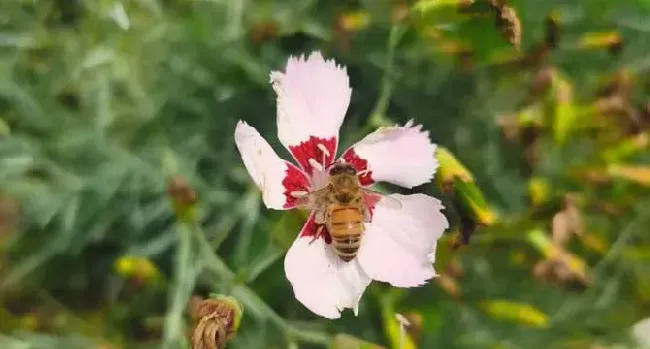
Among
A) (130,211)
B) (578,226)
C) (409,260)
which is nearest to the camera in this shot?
(409,260)

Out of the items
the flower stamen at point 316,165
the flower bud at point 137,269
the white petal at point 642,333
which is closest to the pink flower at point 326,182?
the flower stamen at point 316,165

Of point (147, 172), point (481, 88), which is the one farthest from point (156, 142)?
point (481, 88)

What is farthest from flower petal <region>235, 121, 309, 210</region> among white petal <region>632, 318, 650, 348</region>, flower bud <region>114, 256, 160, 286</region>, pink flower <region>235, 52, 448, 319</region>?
white petal <region>632, 318, 650, 348</region>

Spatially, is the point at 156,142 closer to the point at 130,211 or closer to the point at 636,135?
the point at 130,211

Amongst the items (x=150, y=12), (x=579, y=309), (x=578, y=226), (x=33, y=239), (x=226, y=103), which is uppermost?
(x=150, y=12)

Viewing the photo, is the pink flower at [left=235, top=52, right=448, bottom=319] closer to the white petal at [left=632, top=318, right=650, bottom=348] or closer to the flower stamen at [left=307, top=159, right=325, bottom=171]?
the flower stamen at [left=307, top=159, right=325, bottom=171]

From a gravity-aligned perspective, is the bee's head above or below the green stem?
above

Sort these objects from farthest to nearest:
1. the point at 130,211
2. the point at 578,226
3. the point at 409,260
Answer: the point at 130,211 < the point at 578,226 < the point at 409,260

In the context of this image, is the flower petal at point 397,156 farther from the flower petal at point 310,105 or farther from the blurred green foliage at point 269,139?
the blurred green foliage at point 269,139
